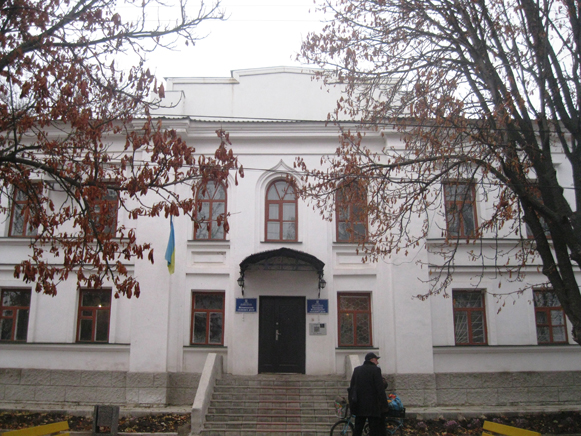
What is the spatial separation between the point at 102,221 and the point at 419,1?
277 inches

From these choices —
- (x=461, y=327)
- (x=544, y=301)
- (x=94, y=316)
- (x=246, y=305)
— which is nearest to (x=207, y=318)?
(x=246, y=305)

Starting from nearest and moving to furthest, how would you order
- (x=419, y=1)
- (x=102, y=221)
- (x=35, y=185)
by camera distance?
(x=102, y=221), (x=35, y=185), (x=419, y=1)

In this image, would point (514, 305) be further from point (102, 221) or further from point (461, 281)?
point (102, 221)

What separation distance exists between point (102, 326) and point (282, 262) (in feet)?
17.1

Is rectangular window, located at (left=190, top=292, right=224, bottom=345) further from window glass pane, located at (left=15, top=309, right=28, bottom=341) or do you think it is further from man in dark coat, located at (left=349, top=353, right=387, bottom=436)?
man in dark coat, located at (left=349, top=353, right=387, bottom=436)

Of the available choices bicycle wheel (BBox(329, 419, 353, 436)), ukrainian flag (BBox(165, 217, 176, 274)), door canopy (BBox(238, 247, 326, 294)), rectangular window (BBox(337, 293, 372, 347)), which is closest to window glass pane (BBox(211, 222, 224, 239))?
door canopy (BBox(238, 247, 326, 294))

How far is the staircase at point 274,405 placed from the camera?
1065cm

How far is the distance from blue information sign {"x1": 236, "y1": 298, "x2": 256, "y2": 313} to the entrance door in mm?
282

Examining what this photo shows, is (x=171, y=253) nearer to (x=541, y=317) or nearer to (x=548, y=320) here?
(x=541, y=317)

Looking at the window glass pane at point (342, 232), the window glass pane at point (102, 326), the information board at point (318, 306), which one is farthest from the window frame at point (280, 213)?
the window glass pane at point (102, 326)

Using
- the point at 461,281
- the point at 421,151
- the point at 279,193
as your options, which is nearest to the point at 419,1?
the point at 421,151

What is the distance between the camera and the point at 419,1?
9.58 metres

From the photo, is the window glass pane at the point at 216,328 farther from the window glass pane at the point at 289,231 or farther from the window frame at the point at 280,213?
the window glass pane at the point at 289,231

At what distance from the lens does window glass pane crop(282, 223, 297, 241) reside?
46.2 ft
